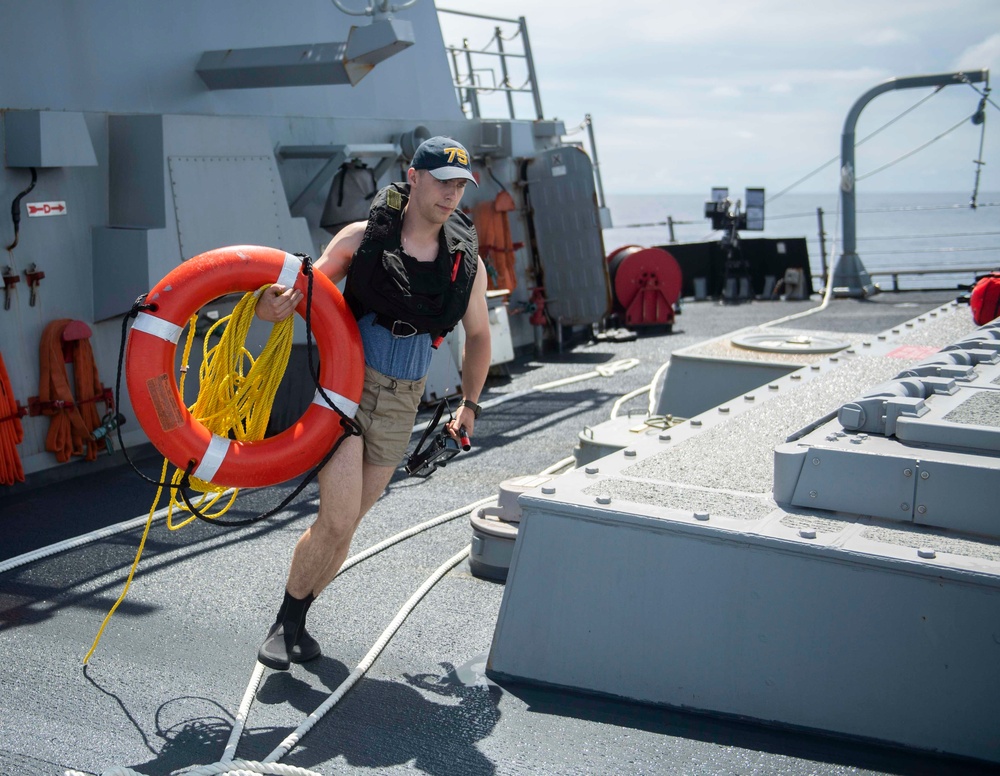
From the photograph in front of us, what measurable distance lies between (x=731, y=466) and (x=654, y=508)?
67 centimetres

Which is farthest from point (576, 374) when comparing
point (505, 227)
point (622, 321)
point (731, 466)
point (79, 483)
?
point (731, 466)

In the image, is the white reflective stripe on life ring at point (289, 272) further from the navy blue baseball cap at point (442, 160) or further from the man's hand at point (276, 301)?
the navy blue baseball cap at point (442, 160)

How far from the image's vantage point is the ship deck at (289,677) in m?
2.89

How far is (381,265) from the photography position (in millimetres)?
3305

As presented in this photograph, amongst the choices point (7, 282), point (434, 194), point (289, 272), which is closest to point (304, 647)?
point (289, 272)

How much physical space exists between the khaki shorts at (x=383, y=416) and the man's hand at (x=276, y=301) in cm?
38

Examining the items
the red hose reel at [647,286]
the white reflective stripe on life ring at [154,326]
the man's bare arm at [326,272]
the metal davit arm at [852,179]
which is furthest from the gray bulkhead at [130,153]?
the metal davit arm at [852,179]

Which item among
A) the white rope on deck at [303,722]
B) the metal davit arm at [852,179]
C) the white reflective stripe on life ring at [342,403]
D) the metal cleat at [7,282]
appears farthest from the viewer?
the metal davit arm at [852,179]

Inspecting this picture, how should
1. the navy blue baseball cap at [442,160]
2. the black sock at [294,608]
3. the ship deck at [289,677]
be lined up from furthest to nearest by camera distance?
the black sock at [294,608] → the navy blue baseball cap at [442,160] → the ship deck at [289,677]

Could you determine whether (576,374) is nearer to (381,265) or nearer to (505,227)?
(505,227)

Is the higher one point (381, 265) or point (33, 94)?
point (33, 94)

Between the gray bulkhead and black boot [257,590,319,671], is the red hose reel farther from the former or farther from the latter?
black boot [257,590,319,671]

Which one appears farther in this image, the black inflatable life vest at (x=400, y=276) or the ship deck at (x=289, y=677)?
the black inflatable life vest at (x=400, y=276)

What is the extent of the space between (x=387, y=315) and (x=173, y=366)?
0.72m
